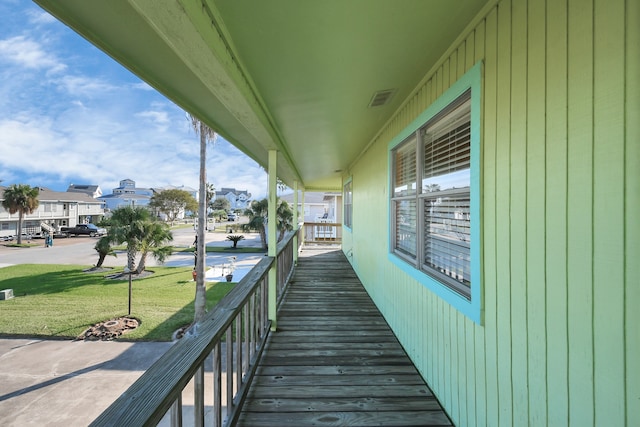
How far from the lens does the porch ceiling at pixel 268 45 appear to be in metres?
1.18

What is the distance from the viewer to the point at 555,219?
1051 millimetres

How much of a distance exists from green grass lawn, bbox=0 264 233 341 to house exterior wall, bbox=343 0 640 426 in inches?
322

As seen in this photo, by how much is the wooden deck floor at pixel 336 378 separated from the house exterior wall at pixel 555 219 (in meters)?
0.43

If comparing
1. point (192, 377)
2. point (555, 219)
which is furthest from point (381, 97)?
point (192, 377)

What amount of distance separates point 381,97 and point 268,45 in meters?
1.26

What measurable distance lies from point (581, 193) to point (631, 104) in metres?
0.29

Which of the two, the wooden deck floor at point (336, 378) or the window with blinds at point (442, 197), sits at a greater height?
the window with blinds at point (442, 197)

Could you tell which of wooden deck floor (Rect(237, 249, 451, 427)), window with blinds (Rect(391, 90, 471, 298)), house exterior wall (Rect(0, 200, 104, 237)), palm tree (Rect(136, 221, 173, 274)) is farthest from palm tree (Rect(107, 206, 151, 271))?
house exterior wall (Rect(0, 200, 104, 237))

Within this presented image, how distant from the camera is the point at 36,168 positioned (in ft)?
238

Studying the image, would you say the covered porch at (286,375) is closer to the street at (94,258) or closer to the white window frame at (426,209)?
the white window frame at (426,209)

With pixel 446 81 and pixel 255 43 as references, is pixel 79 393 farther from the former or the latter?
pixel 446 81

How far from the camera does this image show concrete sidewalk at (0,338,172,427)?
4535 millimetres

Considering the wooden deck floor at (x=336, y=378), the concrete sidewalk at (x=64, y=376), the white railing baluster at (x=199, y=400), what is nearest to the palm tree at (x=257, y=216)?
the concrete sidewalk at (x=64, y=376)

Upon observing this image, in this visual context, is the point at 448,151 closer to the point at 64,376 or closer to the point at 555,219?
the point at 555,219
